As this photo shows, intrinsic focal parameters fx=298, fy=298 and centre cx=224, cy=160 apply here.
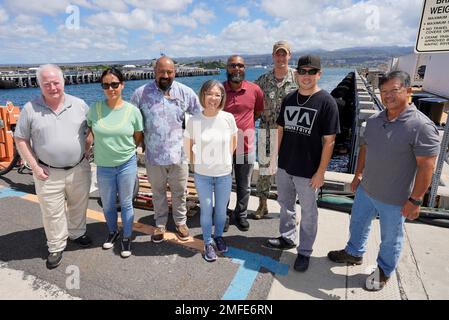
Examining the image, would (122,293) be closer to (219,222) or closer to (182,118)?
(219,222)

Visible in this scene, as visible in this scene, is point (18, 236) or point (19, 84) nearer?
point (18, 236)

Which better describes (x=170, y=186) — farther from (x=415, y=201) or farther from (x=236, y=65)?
(x=415, y=201)

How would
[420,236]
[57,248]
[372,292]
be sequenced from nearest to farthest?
[372,292] → [57,248] → [420,236]

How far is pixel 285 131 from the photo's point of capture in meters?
3.20

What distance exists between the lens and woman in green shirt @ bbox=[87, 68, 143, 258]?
124 inches

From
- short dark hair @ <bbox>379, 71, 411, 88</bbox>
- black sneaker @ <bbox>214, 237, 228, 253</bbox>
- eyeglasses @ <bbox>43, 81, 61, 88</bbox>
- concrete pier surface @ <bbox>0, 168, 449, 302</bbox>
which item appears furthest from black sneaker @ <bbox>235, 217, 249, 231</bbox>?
eyeglasses @ <bbox>43, 81, 61, 88</bbox>

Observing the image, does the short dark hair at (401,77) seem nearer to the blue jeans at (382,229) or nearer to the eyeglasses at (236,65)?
the blue jeans at (382,229)

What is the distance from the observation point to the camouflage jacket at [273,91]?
3.80m

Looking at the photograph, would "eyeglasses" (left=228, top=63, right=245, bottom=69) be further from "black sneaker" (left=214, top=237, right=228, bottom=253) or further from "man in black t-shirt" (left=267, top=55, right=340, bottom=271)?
"black sneaker" (left=214, top=237, right=228, bottom=253)

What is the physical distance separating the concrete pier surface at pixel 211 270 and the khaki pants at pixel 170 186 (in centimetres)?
31

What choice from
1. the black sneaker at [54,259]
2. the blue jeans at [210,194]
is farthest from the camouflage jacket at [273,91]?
the black sneaker at [54,259]

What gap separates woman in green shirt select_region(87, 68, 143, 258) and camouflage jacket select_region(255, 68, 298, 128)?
163 centimetres
